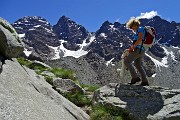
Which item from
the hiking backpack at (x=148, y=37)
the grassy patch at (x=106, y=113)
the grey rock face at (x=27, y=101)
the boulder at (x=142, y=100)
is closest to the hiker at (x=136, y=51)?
the hiking backpack at (x=148, y=37)

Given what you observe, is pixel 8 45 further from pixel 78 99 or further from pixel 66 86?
pixel 66 86

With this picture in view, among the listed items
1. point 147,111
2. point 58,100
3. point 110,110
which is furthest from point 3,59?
point 147,111

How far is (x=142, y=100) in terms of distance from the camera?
1386 cm

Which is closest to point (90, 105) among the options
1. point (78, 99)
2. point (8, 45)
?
point (78, 99)

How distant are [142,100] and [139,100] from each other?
0.13m

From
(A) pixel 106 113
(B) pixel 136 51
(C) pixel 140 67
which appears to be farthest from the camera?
(C) pixel 140 67

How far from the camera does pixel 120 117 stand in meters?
12.7

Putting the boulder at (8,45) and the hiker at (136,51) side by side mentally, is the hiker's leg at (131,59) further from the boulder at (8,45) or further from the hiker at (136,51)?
the boulder at (8,45)

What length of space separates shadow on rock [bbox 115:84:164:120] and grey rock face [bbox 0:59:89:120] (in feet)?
5.79

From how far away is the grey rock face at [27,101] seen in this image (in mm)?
9138

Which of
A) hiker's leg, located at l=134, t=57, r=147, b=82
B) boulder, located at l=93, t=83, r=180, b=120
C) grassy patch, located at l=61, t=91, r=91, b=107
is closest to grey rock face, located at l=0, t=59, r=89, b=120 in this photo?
boulder, located at l=93, t=83, r=180, b=120

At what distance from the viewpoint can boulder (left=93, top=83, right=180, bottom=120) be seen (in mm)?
12520

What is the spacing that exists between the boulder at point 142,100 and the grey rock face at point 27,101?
143 cm

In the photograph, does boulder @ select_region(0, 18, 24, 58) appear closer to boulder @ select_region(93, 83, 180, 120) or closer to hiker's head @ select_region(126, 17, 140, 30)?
boulder @ select_region(93, 83, 180, 120)
